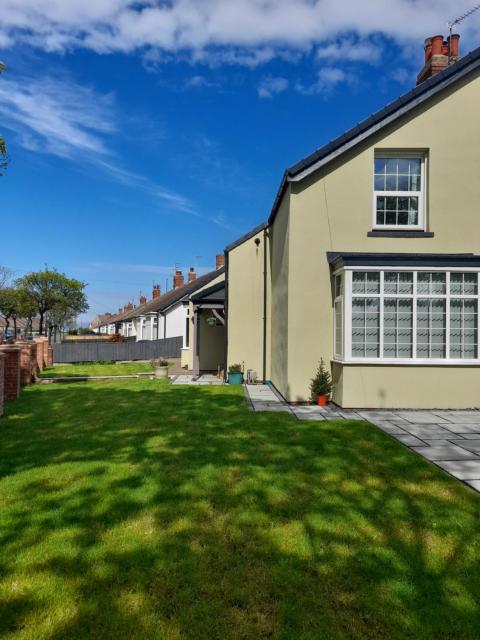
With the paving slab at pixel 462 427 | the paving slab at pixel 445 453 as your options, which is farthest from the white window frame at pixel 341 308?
the paving slab at pixel 445 453

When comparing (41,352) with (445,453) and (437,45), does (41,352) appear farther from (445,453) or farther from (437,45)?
(437,45)

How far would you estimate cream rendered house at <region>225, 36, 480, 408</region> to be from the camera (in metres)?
10.4

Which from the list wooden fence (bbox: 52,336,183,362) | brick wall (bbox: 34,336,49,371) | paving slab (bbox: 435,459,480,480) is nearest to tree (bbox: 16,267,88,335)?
wooden fence (bbox: 52,336,183,362)

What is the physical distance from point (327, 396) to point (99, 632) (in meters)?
9.08

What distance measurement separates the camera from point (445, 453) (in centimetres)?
682

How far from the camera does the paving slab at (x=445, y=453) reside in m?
6.60

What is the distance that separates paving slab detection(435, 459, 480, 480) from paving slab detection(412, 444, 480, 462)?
0.19m

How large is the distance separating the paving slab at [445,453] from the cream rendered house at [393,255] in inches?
130

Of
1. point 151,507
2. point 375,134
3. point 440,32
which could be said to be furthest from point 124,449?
point 440,32

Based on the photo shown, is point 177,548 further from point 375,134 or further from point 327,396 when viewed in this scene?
point 375,134

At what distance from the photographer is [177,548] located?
3914 mm

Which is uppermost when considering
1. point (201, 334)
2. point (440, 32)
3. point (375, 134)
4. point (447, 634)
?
point (440, 32)

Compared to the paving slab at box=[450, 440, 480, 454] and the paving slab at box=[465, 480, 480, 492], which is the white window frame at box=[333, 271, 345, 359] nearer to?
the paving slab at box=[450, 440, 480, 454]

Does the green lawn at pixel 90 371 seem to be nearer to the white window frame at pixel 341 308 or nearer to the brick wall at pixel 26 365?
the brick wall at pixel 26 365
